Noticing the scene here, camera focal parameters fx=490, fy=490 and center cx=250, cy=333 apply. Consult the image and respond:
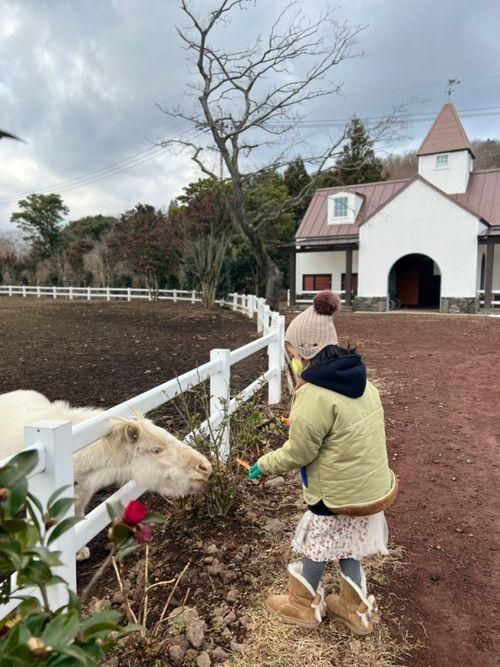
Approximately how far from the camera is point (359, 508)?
2156 mm

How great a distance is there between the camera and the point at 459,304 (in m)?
19.9

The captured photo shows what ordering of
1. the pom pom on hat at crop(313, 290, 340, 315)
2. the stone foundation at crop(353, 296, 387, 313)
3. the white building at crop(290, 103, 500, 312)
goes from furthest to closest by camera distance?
1. the stone foundation at crop(353, 296, 387, 313)
2. the white building at crop(290, 103, 500, 312)
3. the pom pom on hat at crop(313, 290, 340, 315)

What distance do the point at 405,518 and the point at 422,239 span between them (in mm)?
19208

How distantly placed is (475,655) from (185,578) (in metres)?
1.41

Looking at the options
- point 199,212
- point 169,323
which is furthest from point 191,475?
point 199,212

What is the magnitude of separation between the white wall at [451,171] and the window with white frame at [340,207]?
3.75 meters

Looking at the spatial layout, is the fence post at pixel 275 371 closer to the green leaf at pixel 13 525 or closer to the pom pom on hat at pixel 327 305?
the pom pom on hat at pixel 327 305

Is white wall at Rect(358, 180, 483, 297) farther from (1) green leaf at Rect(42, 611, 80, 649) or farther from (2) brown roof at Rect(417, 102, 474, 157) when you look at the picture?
(1) green leaf at Rect(42, 611, 80, 649)

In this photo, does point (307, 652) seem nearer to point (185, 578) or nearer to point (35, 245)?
point (185, 578)

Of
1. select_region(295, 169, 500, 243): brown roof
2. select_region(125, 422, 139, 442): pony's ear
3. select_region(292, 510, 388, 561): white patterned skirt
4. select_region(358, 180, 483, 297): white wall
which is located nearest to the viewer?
select_region(292, 510, 388, 561): white patterned skirt

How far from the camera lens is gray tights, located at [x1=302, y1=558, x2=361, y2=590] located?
2.27m

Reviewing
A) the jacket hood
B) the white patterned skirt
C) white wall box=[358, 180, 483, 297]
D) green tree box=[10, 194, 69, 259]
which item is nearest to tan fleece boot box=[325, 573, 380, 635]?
the white patterned skirt

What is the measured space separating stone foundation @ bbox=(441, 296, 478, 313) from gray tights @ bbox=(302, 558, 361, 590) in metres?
19.3

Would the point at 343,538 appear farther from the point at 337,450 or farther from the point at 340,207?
the point at 340,207
